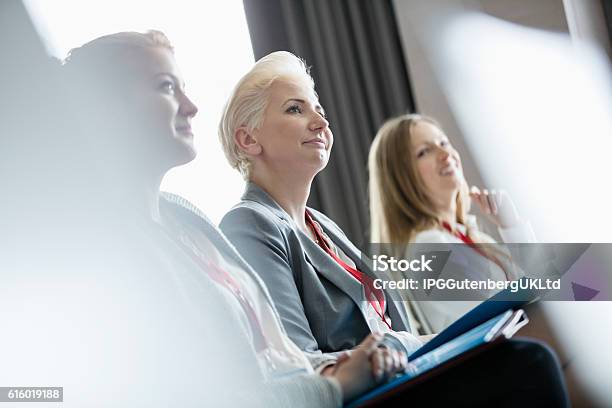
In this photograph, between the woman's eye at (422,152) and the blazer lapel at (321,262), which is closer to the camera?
the blazer lapel at (321,262)

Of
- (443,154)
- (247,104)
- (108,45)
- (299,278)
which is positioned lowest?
(299,278)

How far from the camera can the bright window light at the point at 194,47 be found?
157 cm

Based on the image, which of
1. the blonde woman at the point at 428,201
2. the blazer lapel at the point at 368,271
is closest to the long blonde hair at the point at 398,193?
the blonde woman at the point at 428,201

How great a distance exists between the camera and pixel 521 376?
109 centimetres

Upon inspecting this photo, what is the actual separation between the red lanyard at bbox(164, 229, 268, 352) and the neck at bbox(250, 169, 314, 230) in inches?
10.9

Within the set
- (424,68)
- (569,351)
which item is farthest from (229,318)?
(424,68)

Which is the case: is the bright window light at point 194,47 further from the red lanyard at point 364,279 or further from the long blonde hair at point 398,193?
the long blonde hair at point 398,193

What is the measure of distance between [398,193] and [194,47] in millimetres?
696

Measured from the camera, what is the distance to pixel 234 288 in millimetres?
1333

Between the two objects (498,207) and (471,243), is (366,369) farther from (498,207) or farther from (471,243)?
(498,207)

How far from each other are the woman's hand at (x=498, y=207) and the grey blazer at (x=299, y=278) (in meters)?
0.85

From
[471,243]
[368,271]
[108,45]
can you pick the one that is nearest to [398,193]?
[471,243]

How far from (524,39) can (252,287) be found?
1.61m

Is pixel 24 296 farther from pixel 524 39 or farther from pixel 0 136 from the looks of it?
pixel 524 39
